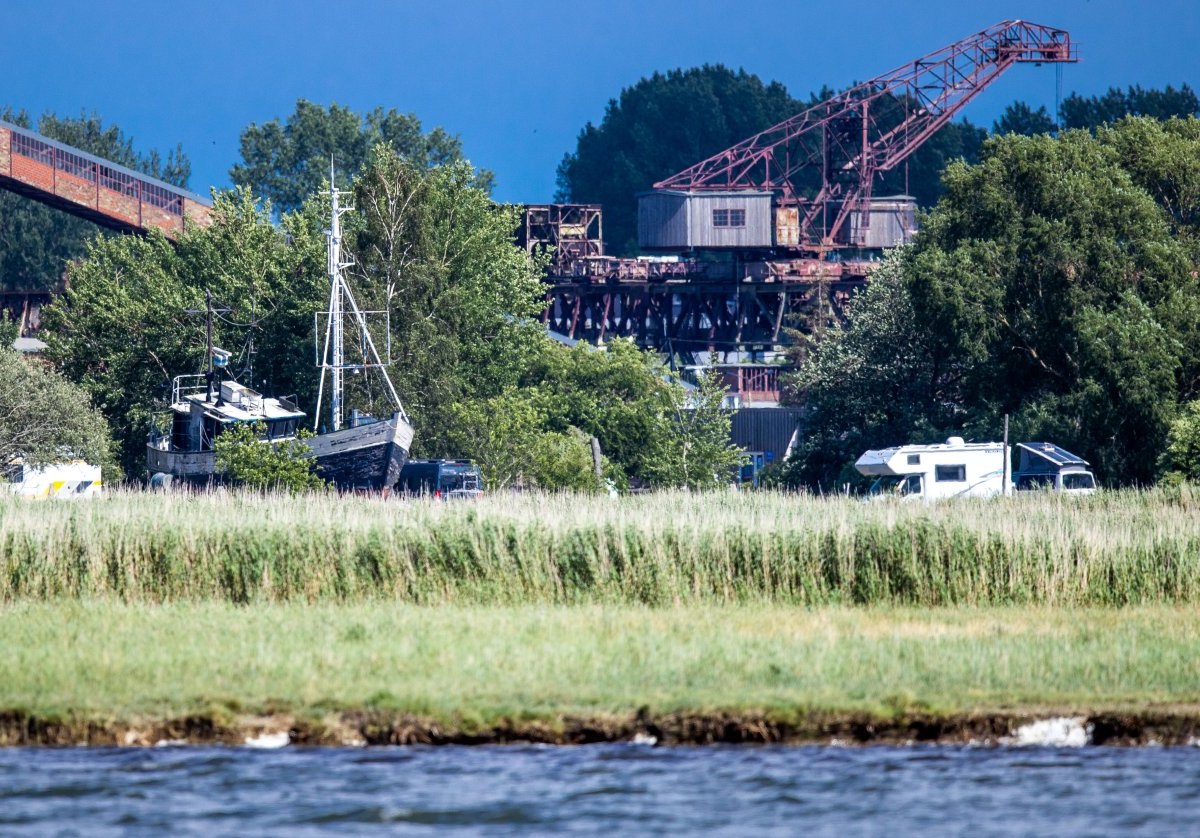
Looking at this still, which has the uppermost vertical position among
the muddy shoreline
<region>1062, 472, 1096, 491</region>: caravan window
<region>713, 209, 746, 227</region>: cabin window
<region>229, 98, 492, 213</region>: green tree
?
<region>229, 98, 492, 213</region>: green tree

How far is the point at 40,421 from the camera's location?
63625 mm

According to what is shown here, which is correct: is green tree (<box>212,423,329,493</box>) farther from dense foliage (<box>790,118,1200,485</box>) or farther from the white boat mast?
dense foliage (<box>790,118,1200,485</box>)

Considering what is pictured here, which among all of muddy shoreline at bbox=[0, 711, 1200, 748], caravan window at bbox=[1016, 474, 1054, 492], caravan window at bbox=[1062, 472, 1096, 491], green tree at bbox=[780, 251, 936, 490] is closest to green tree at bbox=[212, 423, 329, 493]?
caravan window at bbox=[1016, 474, 1054, 492]

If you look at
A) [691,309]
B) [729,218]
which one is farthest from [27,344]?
[729,218]

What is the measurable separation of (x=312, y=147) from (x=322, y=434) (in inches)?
3294

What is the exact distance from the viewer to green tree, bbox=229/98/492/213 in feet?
464

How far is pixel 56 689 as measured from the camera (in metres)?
20.2

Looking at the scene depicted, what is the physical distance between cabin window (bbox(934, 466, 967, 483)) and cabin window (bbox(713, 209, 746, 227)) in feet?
169

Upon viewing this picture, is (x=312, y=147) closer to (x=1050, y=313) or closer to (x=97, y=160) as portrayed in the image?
(x=97, y=160)

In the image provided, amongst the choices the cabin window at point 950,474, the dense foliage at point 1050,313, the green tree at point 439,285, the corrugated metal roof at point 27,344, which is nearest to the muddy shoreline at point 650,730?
the cabin window at point 950,474

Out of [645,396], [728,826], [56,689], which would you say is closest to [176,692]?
[56,689]

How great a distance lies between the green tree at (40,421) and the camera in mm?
62594

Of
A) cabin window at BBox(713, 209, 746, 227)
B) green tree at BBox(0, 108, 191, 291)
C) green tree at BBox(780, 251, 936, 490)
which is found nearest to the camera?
green tree at BBox(780, 251, 936, 490)

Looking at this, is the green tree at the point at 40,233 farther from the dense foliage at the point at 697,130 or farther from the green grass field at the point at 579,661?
the green grass field at the point at 579,661
